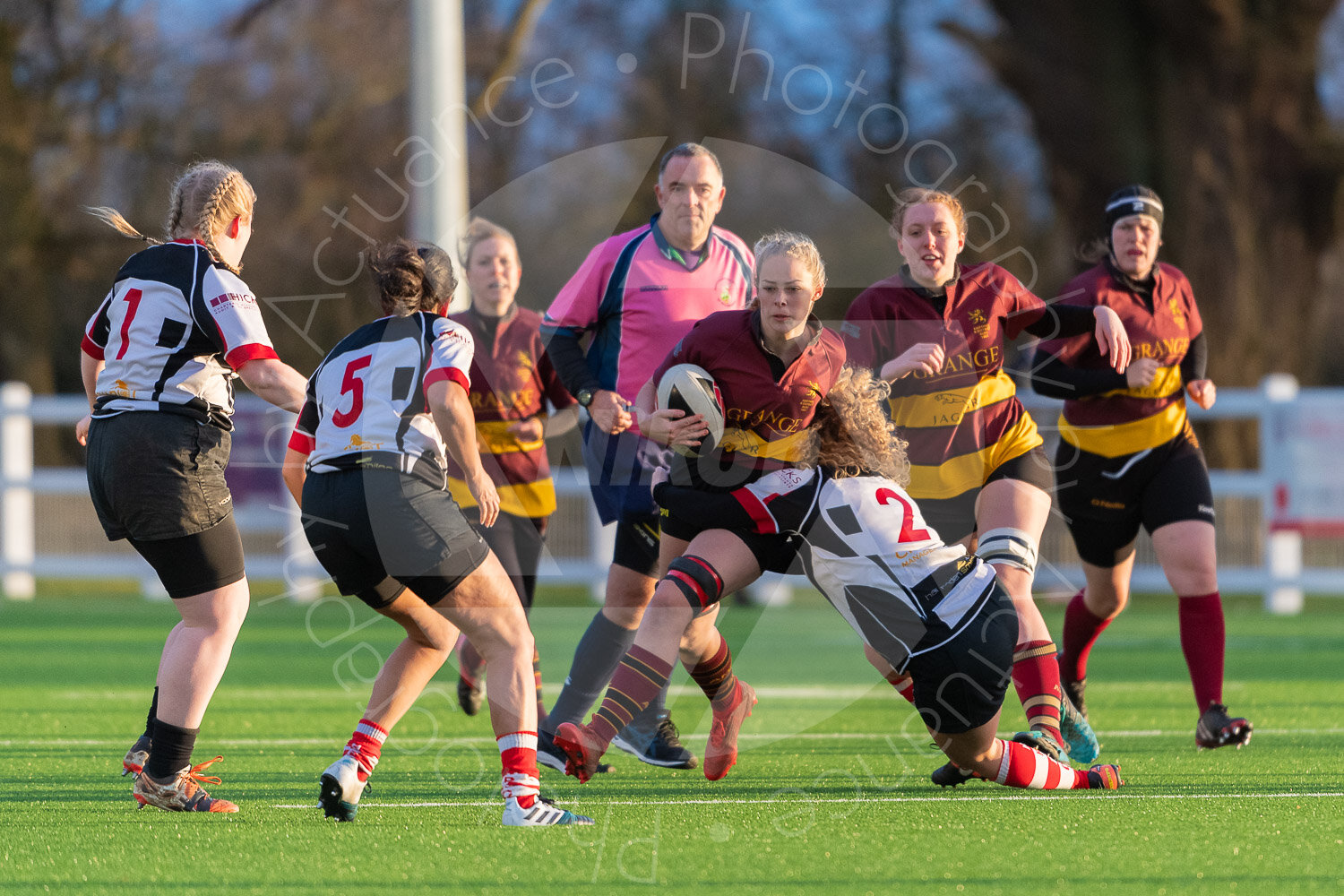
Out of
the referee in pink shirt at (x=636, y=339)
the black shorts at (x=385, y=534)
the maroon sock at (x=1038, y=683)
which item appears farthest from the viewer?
the referee in pink shirt at (x=636, y=339)

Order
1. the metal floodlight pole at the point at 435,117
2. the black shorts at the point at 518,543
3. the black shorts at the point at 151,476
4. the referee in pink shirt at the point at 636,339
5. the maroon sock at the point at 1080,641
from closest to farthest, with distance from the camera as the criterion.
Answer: the black shorts at the point at 151,476 → the referee in pink shirt at the point at 636,339 → the maroon sock at the point at 1080,641 → the black shorts at the point at 518,543 → the metal floodlight pole at the point at 435,117

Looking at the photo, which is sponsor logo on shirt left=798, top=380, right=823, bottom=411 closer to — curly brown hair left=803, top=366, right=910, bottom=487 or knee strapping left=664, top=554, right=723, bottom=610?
curly brown hair left=803, top=366, right=910, bottom=487

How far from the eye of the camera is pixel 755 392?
15.0 feet

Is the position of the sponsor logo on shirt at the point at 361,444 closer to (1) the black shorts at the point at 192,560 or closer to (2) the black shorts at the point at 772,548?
(1) the black shorts at the point at 192,560

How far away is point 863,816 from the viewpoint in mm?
4367

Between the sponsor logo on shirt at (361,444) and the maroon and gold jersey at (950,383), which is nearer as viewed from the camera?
the sponsor logo on shirt at (361,444)

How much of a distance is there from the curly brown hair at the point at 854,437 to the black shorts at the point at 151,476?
1760 millimetres

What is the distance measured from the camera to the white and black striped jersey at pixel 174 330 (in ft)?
14.1

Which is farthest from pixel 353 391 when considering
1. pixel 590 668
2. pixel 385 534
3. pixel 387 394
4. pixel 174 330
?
pixel 590 668

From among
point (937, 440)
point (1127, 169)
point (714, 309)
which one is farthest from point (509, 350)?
point (1127, 169)

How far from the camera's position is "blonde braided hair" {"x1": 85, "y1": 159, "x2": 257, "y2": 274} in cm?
446

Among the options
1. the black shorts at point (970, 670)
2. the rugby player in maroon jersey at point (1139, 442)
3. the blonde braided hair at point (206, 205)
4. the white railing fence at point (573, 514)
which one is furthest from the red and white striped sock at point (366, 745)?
the white railing fence at point (573, 514)

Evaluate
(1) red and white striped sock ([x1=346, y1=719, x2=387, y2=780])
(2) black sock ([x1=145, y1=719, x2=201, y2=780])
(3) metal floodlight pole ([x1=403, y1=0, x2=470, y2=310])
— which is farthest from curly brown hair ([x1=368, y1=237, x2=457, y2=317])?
(3) metal floodlight pole ([x1=403, y1=0, x2=470, y2=310])

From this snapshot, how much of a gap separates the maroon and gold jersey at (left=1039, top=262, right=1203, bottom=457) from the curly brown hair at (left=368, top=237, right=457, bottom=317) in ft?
8.46
